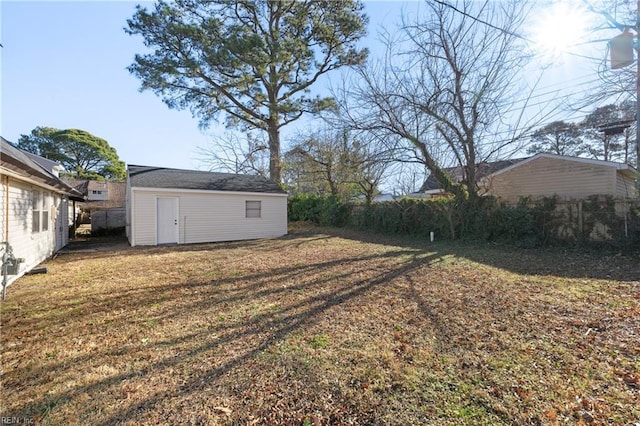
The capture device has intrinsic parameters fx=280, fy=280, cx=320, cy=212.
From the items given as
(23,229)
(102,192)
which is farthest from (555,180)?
(102,192)

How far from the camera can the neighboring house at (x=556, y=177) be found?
10.7 metres

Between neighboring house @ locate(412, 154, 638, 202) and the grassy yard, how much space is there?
5855 mm

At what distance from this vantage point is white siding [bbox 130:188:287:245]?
1037 centimetres

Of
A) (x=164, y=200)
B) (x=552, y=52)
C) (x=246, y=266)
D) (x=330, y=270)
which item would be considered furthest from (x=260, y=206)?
(x=552, y=52)

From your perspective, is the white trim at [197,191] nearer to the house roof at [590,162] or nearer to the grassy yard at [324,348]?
the grassy yard at [324,348]

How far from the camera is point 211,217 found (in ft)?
38.8

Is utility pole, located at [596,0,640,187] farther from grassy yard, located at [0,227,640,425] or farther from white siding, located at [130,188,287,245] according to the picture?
white siding, located at [130,188,287,245]

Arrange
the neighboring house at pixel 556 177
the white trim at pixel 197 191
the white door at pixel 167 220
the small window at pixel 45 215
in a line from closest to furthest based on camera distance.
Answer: the small window at pixel 45 215 → the white trim at pixel 197 191 → the neighboring house at pixel 556 177 → the white door at pixel 167 220

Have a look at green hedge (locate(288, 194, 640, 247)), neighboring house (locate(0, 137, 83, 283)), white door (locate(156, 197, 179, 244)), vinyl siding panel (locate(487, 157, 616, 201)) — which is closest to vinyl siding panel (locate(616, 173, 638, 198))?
vinyl siding panel (locate(487, 157, 616, 201))

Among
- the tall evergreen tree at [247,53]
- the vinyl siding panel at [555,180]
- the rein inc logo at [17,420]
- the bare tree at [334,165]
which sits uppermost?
the tall evergreen tree at [247,53]

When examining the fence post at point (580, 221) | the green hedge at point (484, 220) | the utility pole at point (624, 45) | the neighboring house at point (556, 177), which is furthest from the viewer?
the neighboring house at point (556, 177)

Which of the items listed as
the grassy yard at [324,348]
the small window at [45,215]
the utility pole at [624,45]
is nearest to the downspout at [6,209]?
the grassy yard at [324,348]

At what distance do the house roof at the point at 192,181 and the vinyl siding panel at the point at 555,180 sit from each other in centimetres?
1020

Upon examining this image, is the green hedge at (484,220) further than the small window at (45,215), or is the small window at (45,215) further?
the green hedge at (484,220)
